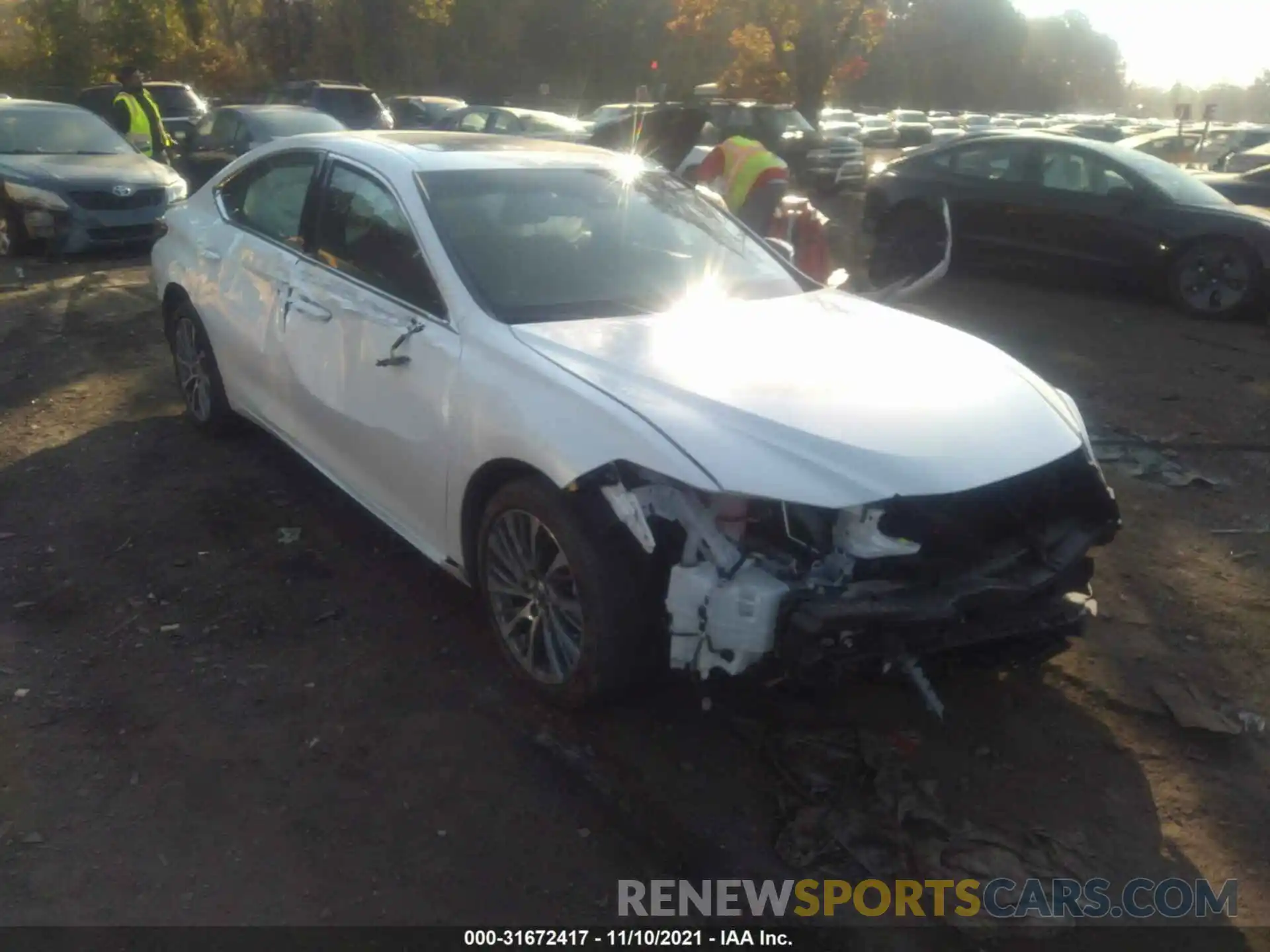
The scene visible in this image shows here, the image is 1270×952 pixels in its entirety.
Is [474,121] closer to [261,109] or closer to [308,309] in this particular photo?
[261,109]

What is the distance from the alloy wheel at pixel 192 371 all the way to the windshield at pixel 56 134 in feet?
24.1

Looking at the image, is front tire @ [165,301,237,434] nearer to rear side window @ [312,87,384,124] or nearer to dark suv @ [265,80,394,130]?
dark suv @ [265,80,394,130]

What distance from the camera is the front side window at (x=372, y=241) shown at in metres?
4.17

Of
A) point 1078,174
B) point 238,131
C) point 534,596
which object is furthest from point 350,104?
point 534,596

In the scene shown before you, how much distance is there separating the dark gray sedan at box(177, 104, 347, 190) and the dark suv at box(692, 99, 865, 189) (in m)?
6.11

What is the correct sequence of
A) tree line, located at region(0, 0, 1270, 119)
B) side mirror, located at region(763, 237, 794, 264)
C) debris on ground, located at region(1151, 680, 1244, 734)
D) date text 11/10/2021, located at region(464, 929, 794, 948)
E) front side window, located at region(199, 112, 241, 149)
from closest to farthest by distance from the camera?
1. date text 11/10/2021, located at region(464, 929, 794, 948)
2. debris on ground, located at region(1151, 680, 1244, 734)
3. side mirror, located at region(763, 237, 794, 264)
4. front side window, located at region(199, 112, 241, 149)
5. tree line, located at region(0, 0, 1270, 119)

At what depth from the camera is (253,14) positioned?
42312 millimetres

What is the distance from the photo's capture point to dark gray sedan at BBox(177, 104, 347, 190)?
14414 millimetres

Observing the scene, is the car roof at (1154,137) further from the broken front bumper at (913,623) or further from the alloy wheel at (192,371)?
the broken front bumper at (913,623)

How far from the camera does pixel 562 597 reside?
361 centimetres

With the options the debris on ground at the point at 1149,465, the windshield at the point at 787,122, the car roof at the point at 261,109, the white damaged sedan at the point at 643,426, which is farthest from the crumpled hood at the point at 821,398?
the windshield at the point at 787,122

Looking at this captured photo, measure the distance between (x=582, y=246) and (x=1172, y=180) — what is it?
8.52 metres

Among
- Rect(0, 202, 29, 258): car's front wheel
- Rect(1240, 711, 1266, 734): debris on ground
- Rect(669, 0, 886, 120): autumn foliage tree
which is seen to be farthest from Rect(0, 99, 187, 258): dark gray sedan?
Rect(669, 0, 886, 120): autumn foliage tree

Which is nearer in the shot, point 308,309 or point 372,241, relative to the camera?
point 372,241
